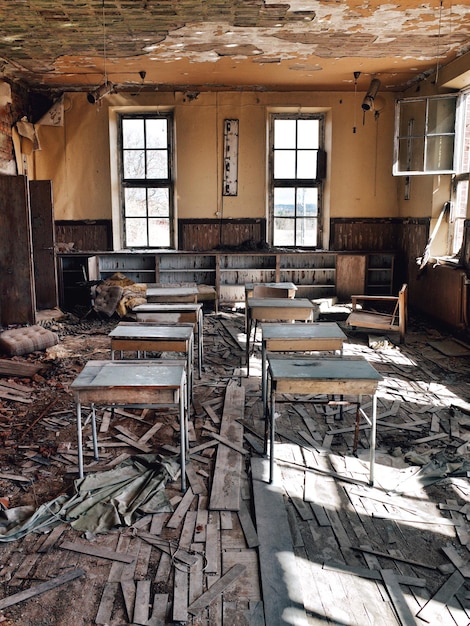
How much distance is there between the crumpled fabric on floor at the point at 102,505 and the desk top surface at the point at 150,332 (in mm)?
1138

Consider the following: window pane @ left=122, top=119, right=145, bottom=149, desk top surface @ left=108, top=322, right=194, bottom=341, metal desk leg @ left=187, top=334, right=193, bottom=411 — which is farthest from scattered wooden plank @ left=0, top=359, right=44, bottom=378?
window pane @ left=122, top=119, right=145, bottom=149

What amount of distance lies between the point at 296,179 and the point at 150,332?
6.55 m

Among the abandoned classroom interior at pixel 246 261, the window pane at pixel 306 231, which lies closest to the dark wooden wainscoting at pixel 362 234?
the abandoned classroom interior at pixel 246 261

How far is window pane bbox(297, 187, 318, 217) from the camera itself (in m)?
10.3

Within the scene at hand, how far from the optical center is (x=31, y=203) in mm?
8828

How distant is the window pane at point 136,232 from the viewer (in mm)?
10305

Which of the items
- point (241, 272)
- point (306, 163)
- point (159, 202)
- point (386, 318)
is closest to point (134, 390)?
point (386, 318)

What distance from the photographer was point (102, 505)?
3121 millimetres

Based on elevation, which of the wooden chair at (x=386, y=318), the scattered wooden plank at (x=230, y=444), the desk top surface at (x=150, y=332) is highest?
the desk top surface at (x=150, y=332)

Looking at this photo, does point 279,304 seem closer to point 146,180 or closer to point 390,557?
point 390,557

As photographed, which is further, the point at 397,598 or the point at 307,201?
the point at 307,201

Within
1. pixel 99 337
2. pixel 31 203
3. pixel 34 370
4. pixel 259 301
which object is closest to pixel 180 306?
pixel 259 301

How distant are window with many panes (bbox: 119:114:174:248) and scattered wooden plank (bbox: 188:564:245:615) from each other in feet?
27.0

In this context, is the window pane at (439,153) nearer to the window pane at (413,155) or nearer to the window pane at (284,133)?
the window pane at (413,155)
